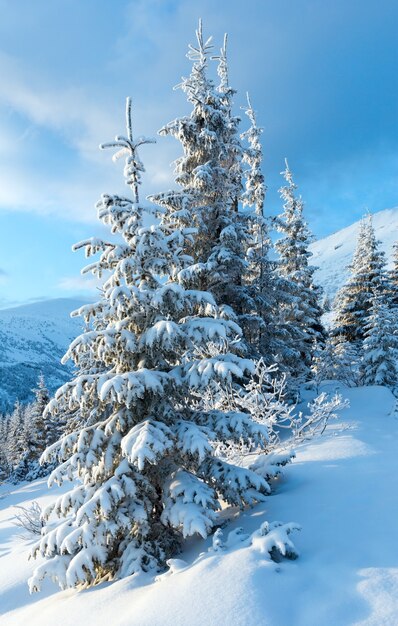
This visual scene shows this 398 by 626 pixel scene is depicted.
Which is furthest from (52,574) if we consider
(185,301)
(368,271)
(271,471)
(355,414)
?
(368,271)

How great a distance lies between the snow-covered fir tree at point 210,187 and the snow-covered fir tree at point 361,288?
17167 millimetres

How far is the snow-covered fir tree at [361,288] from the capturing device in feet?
94.9

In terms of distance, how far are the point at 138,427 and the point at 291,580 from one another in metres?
2.92

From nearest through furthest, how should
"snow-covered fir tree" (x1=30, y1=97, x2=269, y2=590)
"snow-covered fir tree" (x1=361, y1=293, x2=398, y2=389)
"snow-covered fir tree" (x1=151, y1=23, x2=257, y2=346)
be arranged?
"snow-covered fir tree" (x1=30, y1=97, x2=269, y2=590) → "snow-covered fir tree" (x1=151, y1=23, x2=257, y2=346) → "snow-covered fir tree" (x1=361, y1=293, x2=398, y2=389)

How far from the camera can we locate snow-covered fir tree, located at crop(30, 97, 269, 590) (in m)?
5.95

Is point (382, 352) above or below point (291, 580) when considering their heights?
above

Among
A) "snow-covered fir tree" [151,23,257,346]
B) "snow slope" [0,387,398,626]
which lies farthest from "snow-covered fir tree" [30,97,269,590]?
"snow-covered fir tree" [151,23,257,346]

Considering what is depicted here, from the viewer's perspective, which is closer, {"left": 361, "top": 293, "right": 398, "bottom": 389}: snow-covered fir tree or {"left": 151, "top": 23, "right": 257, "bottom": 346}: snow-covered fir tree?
{"left": 151, "top": 23, "right": 257, "bottom": 346}: snow-covered fir tree

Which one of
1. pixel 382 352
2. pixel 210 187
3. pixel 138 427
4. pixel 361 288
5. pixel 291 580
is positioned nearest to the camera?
pixel 291 580

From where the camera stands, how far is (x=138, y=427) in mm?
6289

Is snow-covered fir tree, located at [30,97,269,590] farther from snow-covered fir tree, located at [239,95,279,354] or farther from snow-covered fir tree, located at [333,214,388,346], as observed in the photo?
snow-covered fir tree, located at [333,214,388,346]

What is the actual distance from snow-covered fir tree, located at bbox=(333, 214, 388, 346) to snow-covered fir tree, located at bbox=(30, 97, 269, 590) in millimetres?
23783

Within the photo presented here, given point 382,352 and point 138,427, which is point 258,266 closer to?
point 382,352

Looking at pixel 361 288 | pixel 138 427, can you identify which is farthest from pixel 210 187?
pixel 361 288
